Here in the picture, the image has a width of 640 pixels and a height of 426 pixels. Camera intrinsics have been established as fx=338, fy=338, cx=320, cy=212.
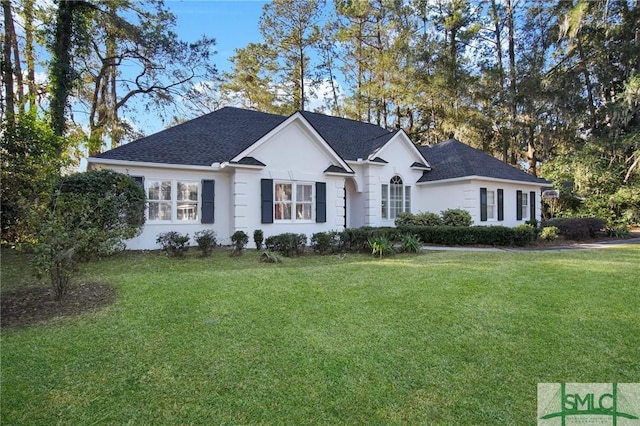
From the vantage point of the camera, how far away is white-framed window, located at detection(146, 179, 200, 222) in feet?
38.7

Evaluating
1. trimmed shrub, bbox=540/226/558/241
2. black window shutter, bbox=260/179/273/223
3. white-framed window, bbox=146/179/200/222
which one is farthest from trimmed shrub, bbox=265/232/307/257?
trimmed shrub, bbox=540/226/558/241

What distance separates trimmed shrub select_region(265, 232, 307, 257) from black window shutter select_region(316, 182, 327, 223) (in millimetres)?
3125

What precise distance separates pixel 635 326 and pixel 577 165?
62.8 feet

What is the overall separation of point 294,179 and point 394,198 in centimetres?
600

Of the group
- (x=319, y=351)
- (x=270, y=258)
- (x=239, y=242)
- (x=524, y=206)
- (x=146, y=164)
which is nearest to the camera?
(x=319, y=351)

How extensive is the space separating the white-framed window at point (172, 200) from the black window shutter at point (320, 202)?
14.9ft

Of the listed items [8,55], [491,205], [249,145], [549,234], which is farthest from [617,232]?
[8,55]

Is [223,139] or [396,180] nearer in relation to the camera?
[223,139]

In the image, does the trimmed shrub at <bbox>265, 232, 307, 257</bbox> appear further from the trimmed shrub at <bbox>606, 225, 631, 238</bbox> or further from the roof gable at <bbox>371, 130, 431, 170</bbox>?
the trimmed shrub at <bbox>606, 225, 631, 238</bbox>

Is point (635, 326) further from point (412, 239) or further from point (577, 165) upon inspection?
point (577, 165)

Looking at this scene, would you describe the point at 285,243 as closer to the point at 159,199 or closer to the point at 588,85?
the point at 159,199

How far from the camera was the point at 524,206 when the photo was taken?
1841 centimetres

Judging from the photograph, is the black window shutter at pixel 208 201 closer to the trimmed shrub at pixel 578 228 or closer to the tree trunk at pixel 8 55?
the tree trunk at pixel 8 55

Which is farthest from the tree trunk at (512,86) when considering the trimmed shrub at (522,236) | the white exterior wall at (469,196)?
the trimmed shrub at (522,236)
